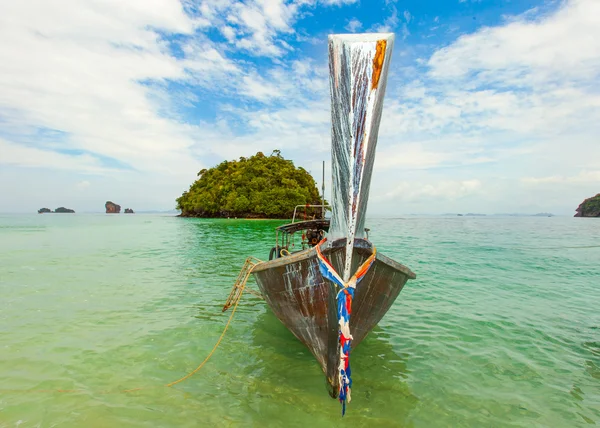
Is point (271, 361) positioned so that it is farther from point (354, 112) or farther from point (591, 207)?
point (591, 207)

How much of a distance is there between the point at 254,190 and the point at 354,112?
254ft

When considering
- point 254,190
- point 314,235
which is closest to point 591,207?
point 254,190

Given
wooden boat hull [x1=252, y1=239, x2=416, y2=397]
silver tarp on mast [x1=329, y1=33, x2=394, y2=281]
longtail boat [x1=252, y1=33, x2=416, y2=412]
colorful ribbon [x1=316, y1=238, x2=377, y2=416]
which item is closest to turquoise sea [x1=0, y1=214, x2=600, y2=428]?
colorful ribbon [x1=316, y1=238, x2=377, y2=416]

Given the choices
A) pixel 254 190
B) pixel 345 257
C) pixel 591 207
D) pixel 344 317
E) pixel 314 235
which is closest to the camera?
pixel 344 317

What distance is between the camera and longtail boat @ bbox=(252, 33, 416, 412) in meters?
4.02

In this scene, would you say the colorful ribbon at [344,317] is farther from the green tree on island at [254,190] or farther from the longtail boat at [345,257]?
the green tree on island at [254,190]

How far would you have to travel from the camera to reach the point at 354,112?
4082 mm

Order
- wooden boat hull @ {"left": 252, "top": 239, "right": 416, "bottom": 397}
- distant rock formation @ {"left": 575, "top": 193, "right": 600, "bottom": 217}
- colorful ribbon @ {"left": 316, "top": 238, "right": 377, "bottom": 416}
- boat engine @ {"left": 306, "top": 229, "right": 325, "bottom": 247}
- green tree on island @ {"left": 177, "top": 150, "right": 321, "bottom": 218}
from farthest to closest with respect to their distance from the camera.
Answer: distant rock formation @ {"left": 575, "top": 193, "right": 600, "bottom": 217} → green tree on island @ {"left": 177, "top": 150, "right": 321, "bottom": 218} → boat engine @ {"left": 306, "top": 229, "right": 325, "bottom": 247} → wooden boat hull @ {"left": 252, "top": 239, "right": 416, "bottom": 397} → colorful ribbon @ {"left": 316, "top": 238, "right": 377, "bottom": 416}

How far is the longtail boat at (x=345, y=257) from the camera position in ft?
13.2

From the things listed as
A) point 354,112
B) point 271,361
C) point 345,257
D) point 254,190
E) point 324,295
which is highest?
point 254,190

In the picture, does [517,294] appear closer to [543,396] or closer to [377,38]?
[543,396]

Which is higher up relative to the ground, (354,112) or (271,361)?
(354,112)

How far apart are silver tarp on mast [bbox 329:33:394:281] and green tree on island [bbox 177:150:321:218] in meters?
69.7

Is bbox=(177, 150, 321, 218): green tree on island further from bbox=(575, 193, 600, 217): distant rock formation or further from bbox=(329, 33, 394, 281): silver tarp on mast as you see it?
bbox=(575, 193, 600, 217): distant rock formation
